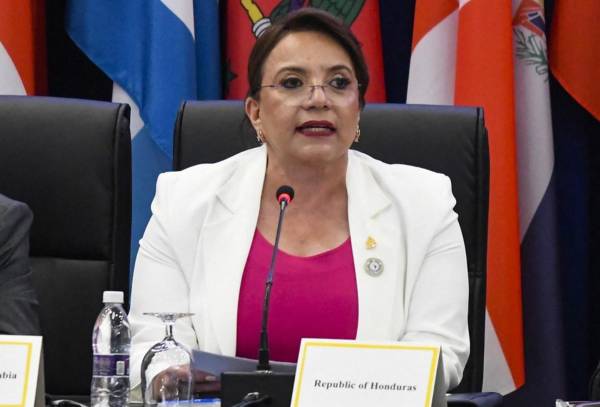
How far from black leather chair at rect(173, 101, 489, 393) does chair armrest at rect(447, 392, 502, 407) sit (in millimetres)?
423

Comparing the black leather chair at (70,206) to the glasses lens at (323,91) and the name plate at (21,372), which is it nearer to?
the glasses lens at (323,91)

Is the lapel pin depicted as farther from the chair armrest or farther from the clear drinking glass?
the clear drinking glass

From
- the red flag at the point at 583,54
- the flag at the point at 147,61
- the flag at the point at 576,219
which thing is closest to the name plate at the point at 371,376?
the flag at the point at 147,61

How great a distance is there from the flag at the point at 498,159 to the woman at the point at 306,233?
0.81 m

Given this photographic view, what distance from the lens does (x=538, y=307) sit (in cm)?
353

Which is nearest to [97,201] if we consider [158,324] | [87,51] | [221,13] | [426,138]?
[158,324]

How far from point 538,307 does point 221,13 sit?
4.79 ft

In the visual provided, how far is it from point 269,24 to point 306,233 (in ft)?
4.13

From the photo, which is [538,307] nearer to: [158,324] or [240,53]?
[240,53]

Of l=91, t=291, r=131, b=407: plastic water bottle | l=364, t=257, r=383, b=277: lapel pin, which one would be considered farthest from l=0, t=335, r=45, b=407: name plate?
l=364, t=257, r=383, b=277: lapel pin

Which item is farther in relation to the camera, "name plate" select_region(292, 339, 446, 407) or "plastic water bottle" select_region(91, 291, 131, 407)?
"plastic water bottle" select_region(91, 291, 131, 407)

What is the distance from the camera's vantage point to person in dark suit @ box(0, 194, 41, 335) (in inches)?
97.3

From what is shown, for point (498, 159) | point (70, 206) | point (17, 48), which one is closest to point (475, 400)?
point (70, 206)

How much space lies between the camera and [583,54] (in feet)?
11.5
